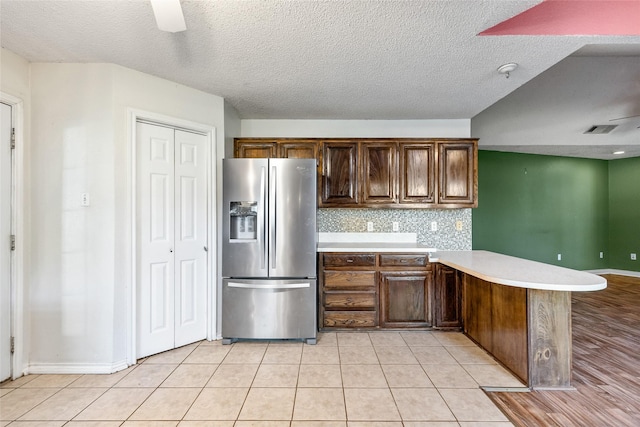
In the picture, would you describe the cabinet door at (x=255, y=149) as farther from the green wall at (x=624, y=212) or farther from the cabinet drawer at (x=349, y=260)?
the green wall at (x=624, y=212)

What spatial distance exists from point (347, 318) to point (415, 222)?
1.46 m

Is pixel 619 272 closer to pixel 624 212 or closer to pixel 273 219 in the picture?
pixel 624 212

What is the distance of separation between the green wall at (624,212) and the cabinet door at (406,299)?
5.44 metres

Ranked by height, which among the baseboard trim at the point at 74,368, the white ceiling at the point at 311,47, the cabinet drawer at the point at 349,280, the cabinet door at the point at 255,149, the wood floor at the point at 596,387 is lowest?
the wood floor at the point at 596,387

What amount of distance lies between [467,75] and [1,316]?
4.08 metres

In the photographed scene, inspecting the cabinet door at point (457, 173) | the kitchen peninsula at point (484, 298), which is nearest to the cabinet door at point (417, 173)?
the cabinet door at point (457, 173)

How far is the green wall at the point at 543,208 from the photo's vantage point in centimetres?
521

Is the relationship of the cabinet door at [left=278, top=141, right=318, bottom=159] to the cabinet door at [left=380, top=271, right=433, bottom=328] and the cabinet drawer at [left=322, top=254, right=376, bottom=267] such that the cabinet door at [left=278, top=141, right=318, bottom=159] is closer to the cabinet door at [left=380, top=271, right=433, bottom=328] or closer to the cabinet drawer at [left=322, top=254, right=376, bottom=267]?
the cabinet drawer at [left=322, top=254, right=376, bottom=267]

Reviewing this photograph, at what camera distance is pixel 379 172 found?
336 centimetres

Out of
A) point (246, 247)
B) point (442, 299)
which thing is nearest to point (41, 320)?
point (246, 247)

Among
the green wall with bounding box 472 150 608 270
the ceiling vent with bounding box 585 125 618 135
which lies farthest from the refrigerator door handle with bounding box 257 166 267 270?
the ceiling vent with bounding box 585 125 618 135

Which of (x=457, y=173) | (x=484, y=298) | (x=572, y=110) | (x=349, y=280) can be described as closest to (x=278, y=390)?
(x=349, y=280)

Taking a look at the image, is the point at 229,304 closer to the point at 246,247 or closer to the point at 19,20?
the point at 246,247

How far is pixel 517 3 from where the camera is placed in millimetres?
1588
